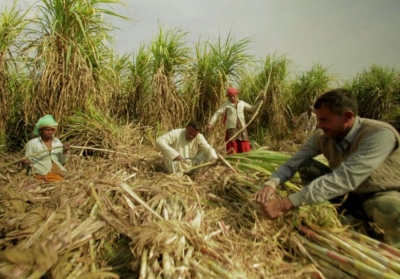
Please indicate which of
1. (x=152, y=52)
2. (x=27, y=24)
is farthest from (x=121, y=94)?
(x=27, y=24)

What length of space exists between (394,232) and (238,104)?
363 centimetres

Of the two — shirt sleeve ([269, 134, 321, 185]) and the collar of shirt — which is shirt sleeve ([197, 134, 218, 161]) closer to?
shirt sleeve ([269, 134, 321, 185])

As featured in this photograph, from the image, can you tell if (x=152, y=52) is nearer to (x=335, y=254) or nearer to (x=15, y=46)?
(x=15, y=46)

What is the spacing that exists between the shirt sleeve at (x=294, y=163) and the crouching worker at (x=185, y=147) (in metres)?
1.42

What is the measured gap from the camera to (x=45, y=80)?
12.8ft

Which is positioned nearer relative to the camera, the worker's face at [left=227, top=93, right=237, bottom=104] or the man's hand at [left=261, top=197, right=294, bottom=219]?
the man's hand at [left=261, top=197, right=294, bottom=219]

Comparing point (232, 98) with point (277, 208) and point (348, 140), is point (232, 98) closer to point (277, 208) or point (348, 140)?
point (348, 140)

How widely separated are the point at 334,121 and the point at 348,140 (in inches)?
6.6

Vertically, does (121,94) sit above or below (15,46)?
below

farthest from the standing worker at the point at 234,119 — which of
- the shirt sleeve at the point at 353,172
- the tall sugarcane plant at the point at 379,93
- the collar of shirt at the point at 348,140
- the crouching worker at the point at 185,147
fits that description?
→ the tall sugarcane plant at the point at 379,93

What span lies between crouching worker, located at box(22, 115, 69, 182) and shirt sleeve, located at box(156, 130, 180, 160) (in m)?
1.05

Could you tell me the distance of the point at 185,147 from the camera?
3764 mm

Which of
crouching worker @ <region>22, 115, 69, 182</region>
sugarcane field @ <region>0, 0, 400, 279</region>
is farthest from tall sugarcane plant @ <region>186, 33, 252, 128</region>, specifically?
crouching worker @ <region>22, 115, 69, 182</region>

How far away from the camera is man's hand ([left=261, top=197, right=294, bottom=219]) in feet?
5.21
